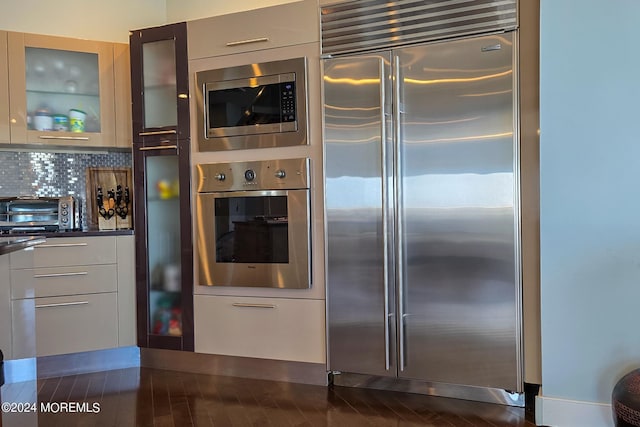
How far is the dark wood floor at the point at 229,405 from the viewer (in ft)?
7.74

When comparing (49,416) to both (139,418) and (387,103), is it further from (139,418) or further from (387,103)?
(387,103)

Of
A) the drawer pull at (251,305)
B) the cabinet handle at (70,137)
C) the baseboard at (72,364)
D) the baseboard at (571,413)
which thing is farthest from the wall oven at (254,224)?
the baseboard at (571,413)

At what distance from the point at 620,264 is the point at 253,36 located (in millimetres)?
2185

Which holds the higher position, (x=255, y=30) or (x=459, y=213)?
(x=255, y=30)

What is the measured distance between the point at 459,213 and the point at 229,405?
58.4 inches

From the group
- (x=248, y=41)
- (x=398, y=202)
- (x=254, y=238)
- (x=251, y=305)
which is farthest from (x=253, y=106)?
(x=251, y=305)

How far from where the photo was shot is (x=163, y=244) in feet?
10.5

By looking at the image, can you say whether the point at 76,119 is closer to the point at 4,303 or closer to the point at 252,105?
the point at 252,105

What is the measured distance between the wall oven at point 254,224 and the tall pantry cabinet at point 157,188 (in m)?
0.21

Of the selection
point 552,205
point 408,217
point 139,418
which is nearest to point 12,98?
point 139,418

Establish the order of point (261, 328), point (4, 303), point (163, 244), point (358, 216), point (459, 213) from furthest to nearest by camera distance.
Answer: point (163, 244) < point (261, 328) < point (358, 216) < point (459, 213) < point (4, 303)

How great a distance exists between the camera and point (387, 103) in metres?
2.60

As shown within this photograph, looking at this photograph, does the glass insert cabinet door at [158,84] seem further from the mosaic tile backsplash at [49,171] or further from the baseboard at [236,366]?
the baseboard at [236,366]

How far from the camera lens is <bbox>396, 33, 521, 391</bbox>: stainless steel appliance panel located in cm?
240
